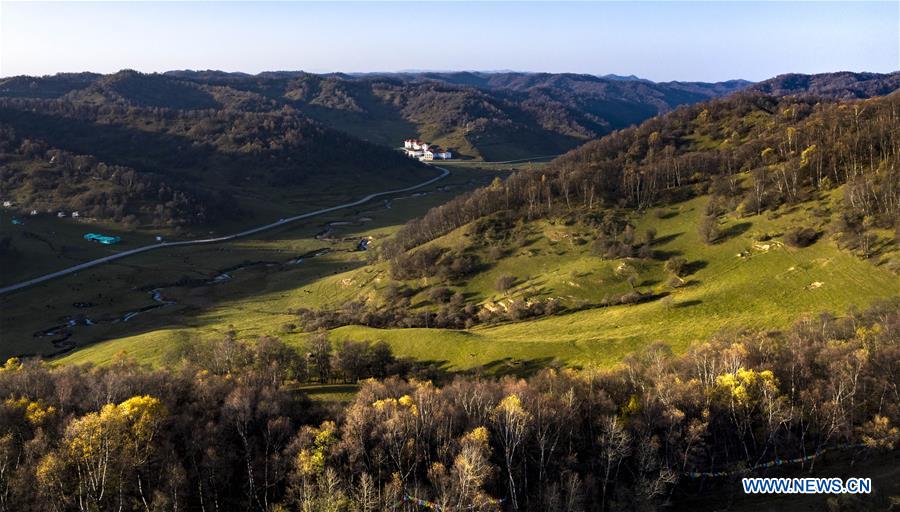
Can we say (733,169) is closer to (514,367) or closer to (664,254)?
(664,254)

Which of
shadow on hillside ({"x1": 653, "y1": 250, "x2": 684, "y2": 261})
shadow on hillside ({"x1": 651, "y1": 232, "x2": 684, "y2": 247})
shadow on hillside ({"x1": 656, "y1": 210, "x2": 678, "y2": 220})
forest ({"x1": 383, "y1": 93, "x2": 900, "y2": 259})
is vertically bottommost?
shadow on hillside ({"x1": 653, "y1": 250, "x2": 684, "y2": 261})

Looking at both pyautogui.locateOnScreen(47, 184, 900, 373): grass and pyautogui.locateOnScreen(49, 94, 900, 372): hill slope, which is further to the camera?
pyautogui.locateOnScreen(49, 94, 900, 372): hill slope

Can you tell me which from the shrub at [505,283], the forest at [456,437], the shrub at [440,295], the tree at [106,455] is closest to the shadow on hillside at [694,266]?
the shrub at [505,283]

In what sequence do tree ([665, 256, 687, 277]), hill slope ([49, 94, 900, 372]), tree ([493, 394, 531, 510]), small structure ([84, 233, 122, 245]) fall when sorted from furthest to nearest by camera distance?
small structure ([84, 233, 122, 245]) → tree ([665, 256, 687, 277]) → hill slope ([49, 94, 900, 372]) → tree ([493, 394, 531, 510])

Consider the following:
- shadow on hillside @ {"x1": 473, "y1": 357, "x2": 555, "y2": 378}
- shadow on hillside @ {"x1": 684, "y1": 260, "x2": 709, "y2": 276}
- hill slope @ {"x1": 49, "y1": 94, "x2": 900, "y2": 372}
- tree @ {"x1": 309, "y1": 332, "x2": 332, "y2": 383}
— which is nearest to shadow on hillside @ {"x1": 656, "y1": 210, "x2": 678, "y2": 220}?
hill slope @ {"x1": 49, "y1": 94, "x2": 900, "y2": 372}

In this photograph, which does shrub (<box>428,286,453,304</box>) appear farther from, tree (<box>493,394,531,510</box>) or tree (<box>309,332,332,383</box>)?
tree (<box>493,394,531,510</box>)

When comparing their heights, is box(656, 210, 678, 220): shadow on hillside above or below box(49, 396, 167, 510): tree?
above

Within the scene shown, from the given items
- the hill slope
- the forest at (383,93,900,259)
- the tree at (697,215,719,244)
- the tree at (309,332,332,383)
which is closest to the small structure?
the hill slope

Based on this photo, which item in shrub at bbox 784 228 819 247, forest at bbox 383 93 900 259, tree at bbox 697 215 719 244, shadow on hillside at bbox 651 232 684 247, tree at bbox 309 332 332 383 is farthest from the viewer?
shadow on hillside at bbox 651 232 684 247

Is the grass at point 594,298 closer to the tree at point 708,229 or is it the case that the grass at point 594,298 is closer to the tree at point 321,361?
the tree at point 708,229
